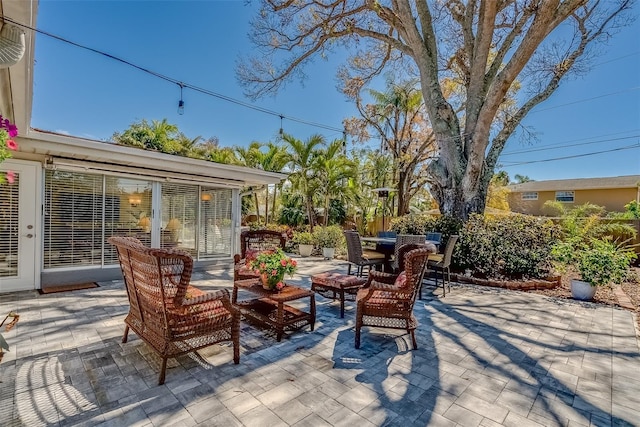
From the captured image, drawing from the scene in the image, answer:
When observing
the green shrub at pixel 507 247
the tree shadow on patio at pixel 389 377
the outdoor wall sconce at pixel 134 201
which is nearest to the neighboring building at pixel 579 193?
the green shrub at pixel 507 247

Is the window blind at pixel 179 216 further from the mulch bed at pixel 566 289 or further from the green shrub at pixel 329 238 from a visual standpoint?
the mulch bed at pixel 566 289

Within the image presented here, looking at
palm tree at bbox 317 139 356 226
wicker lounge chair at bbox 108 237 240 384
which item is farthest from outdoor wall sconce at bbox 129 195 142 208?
palm tree at bbox 317 139 356 226

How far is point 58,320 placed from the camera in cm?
409

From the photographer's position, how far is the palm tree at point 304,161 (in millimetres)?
12562

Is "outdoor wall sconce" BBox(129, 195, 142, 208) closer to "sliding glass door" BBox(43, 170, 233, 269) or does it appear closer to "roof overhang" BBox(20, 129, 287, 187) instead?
"sliding glass door" BBox(43, 170, 233, 269)

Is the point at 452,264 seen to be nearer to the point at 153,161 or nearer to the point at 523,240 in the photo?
the point at 523,240

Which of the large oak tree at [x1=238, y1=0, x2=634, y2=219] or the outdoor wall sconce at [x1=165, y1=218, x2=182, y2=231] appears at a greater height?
the large oak tree at [x1=238, y1=0, x2=634, y2=219]

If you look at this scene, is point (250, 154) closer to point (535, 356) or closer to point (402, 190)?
point (402, 190)

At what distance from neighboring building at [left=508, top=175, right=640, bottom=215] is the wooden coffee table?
74.5 ft

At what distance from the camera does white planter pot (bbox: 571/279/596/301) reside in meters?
5.74

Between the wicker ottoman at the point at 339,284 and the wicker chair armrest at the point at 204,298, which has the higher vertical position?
the wicker chair armrest at the point at 204,298

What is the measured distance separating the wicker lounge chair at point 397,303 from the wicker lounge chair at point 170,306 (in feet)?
4.68

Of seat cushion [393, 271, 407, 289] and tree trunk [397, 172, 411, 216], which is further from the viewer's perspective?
tree trunk [397, 172, 411, 216]

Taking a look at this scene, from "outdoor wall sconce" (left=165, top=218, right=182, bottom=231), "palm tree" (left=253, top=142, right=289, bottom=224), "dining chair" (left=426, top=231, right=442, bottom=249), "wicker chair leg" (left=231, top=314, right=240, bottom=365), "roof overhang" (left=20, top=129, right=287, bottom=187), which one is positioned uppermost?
"palm tree" (left=253, top=142, right=289, bottom=224)
